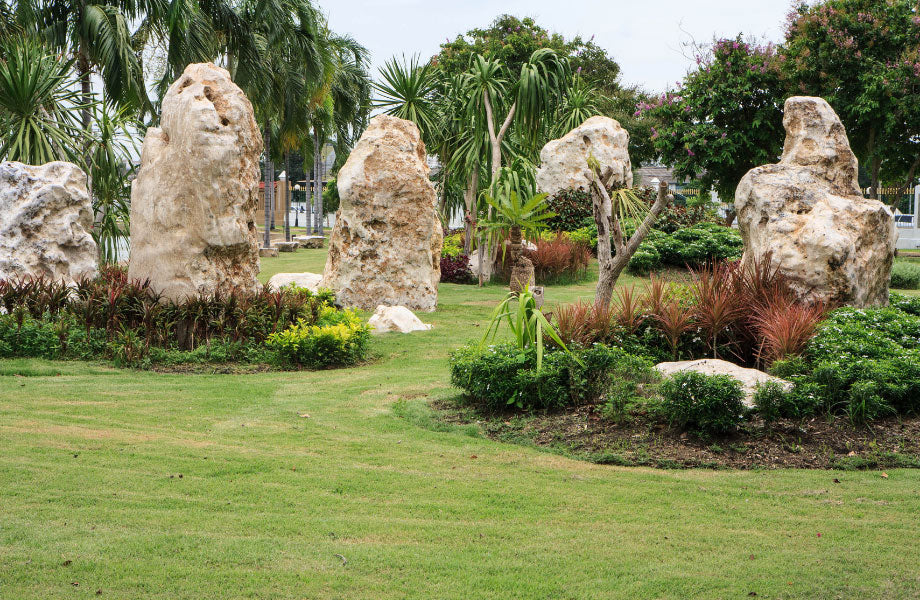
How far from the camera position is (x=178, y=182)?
10.5 m

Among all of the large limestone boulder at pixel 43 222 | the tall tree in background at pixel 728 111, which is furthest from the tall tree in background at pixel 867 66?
the large limestone boulder at pixel 43 222

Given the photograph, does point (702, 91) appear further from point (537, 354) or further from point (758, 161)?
point (537, 354)

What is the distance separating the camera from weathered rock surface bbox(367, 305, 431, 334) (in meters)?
12.3

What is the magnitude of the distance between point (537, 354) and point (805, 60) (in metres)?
20.9

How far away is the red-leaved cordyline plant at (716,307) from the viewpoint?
28.1 feet

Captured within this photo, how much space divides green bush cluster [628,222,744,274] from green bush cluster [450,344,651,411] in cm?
1283

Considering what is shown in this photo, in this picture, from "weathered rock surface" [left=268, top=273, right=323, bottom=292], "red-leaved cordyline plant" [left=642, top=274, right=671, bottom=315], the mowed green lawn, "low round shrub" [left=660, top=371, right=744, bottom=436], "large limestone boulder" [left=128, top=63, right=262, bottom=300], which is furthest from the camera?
"weathered rock surface" [left=268, top=273, right=323, bottom=292]

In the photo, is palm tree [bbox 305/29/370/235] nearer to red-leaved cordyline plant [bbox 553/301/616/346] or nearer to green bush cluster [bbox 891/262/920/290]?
green bush cluster [bbox 891/262/920/290]

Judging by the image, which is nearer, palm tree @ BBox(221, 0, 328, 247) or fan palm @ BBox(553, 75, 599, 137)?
palm tree @ BBox(221, 0, 328, 247)

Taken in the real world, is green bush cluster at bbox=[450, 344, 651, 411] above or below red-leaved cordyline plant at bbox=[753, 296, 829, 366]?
below

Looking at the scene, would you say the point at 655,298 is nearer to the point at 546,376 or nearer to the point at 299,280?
the point at 546,376

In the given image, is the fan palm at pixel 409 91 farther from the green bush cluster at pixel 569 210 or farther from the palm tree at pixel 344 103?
the palm tree at pixel 344 103

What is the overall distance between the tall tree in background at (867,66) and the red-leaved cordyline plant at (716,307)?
16530 millimetres

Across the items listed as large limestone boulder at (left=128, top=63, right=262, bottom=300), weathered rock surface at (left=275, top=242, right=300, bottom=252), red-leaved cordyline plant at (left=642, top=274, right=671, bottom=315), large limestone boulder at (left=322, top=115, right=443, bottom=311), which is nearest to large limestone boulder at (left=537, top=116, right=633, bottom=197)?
weathered rock surface at (left=275, top=242, right=300, bottom=252)
